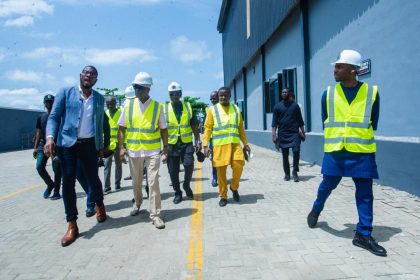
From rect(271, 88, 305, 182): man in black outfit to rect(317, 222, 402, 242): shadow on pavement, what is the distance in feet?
11.2

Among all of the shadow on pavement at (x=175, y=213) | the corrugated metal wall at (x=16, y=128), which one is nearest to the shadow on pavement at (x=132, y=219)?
the shadow on pavement at (x=175, y=213)

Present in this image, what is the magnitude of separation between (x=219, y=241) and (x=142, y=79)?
2.43m

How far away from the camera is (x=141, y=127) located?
528 centimetres

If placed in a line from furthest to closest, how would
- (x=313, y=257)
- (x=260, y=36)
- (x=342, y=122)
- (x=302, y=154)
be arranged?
(x=260, y=36), (x=302, y=154), (x=342, y=122), (x=313, y=257)

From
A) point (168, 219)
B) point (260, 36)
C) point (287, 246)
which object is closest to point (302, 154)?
point (168, 219)

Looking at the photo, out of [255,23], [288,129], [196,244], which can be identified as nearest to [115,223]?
[196,244]

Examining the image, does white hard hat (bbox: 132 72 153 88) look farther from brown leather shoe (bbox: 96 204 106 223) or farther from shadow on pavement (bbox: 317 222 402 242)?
shadow on pavement (bbox: 317 222 402 242)

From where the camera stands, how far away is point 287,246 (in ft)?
13.4

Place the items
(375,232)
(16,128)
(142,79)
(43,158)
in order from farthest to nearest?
(16,128), (43,158), (142,79), (375,232)

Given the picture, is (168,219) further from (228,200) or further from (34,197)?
(34,197)

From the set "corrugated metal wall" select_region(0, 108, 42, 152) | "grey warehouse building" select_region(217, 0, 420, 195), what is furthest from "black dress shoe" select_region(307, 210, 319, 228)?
"corrugated metal wall" select_region(0, 108, 42, 152)

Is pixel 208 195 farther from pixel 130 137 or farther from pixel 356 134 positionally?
pixel 356 134

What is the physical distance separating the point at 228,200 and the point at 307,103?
647 cm

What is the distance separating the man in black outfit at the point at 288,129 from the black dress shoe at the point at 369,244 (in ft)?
13.4
